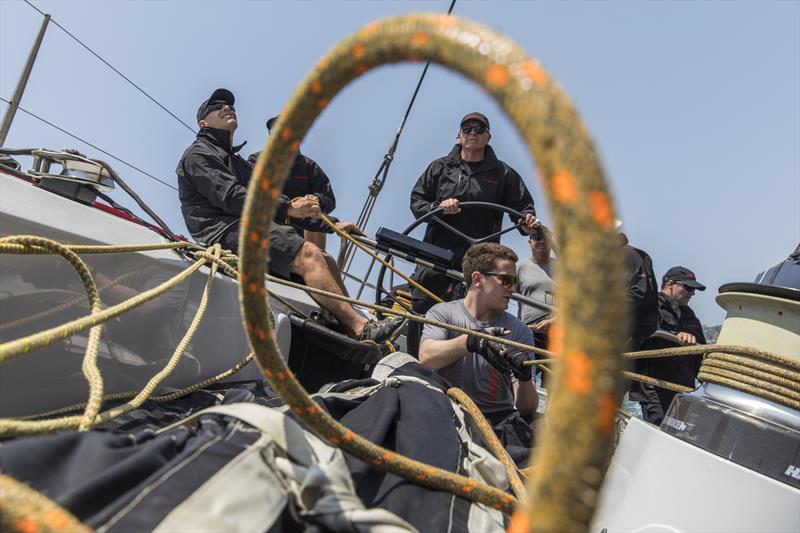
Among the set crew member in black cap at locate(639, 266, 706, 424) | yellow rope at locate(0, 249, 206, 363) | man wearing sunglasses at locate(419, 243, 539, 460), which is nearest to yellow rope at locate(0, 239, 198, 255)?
yellow rope at locate(0, 249, 206, 363)

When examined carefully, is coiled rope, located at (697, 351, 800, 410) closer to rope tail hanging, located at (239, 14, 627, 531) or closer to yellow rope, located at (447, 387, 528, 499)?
yellow rope, located at (447, 387, 528, 499)

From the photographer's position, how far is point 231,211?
282 cm

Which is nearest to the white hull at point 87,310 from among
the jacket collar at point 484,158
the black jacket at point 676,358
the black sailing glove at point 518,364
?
the black sailing glove at point 518,364

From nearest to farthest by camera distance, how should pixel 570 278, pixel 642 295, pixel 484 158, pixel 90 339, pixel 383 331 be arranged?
pixel 570 278 → pixel 90 339 → pixel 383 331 → pixel 642 295 → pixel 484 158

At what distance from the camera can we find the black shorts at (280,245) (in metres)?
2.79

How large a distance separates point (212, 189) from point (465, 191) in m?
1.50

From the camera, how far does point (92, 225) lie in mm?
1534

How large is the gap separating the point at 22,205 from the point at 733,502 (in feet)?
5.19

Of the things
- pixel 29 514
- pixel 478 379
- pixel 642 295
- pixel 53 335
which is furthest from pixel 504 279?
pixel 29 514

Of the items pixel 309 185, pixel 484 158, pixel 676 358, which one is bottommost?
pixel 676 358

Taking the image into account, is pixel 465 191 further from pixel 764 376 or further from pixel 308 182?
pixel 764 376

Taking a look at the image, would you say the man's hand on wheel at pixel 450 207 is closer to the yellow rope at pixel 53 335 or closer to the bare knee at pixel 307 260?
the bare knee at pixel 307 260

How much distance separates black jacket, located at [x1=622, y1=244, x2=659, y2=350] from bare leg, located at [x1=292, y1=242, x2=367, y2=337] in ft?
5.47

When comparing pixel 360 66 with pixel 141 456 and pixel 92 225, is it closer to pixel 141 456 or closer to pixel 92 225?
pixel 141 456
